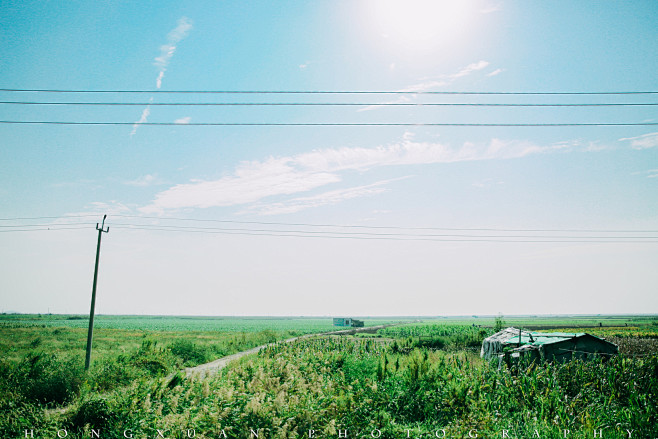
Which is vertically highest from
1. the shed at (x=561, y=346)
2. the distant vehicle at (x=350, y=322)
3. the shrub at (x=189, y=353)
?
the shed at (x=561, y=346)

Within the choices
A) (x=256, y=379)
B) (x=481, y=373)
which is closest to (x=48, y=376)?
(x=256, y=379)

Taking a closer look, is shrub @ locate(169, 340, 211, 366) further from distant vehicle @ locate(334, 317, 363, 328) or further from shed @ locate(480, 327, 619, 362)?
distant vehicle @ locate(334, 317, 363, 328)

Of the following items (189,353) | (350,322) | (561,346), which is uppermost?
(561,346)

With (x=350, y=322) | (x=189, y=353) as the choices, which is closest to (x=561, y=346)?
(x=189, y=353)

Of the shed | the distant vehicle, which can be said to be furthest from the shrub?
the distant vehicle

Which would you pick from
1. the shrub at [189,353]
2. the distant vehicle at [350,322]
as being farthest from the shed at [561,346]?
the distant vehicle at [350,322]

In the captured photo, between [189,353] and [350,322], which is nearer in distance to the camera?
[189,353]

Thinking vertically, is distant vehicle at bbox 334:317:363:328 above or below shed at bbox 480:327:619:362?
below

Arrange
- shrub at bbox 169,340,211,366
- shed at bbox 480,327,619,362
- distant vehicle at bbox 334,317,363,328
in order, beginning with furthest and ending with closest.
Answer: distant vehicle at bbox 334,317,363,328 < shrub at bbox 169,340,211,366 < shed at bbox 480,327,619,362

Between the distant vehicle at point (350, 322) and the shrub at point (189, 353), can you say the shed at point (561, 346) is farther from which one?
the distant vehicle at point (350, 322)

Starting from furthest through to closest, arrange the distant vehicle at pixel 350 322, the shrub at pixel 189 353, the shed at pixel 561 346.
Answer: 1. the distant vehicle at pixel 350 322
2. the shrub at pixel 189 353
3. the shed at pixel 561 346

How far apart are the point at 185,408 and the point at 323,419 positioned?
369 centimetres

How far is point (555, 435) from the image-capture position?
732 centimetres

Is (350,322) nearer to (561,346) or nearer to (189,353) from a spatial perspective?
(189,353)
